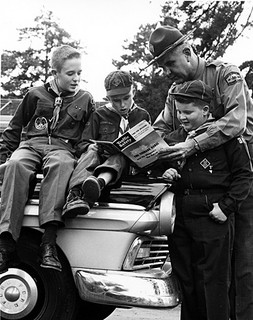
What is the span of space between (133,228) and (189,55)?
1.27 m

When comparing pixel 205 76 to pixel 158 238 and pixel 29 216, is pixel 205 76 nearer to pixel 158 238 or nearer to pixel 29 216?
pixel 158 238

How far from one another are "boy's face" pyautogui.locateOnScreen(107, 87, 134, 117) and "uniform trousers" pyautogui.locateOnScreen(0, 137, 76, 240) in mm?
511

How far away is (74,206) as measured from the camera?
417cm

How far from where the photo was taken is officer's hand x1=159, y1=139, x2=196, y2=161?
437 centimetres

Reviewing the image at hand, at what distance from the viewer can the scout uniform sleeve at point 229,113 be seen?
4.38 m

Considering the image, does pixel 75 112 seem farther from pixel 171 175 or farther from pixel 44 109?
pixel 171 175

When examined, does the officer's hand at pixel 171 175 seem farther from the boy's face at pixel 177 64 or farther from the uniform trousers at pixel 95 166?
the boy's face at pixel 177 64

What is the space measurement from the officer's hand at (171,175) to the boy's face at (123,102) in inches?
26.2

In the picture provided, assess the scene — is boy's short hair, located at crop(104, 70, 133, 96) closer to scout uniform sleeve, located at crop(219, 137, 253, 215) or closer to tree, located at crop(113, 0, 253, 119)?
scout uniform sleeve, located at crop(219, 137, 253, 215)

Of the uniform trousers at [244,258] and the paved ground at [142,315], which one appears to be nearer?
the uniform trousers at [244,258]

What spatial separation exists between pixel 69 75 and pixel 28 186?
1.01 metres

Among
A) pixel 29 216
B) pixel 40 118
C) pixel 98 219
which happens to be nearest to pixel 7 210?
pixel 29 216

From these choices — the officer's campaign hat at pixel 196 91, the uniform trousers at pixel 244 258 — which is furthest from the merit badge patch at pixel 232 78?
the uniform trousers at pixel 244 258

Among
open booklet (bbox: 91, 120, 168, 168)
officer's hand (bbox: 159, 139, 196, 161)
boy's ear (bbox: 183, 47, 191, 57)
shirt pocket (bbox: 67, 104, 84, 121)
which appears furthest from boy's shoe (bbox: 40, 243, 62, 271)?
boy's ear (bbox: 183, 47, 191, 57)
